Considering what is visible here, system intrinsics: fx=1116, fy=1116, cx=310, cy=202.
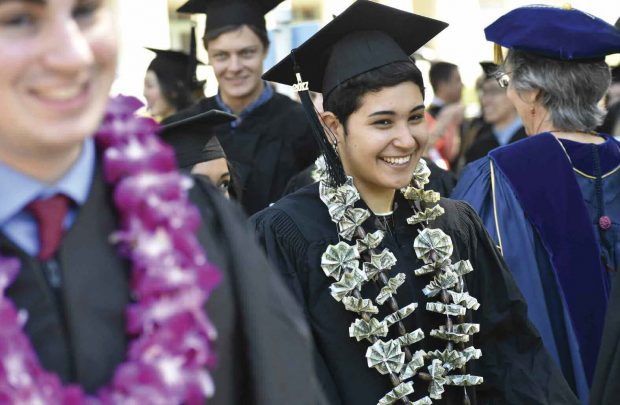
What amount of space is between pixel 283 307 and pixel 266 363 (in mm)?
130

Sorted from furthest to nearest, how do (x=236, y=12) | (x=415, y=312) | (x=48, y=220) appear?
1. (x=236, y=12)
2. (x=415, y=312)
3. (x=48, y=220)

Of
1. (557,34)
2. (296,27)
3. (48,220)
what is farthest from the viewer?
(296,27)

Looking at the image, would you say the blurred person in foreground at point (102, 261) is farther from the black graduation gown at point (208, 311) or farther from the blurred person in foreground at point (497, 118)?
the blurred person in foreground at point (497, 118)

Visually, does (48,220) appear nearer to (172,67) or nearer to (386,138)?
(386,138)

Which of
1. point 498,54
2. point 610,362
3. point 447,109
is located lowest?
point 610,362

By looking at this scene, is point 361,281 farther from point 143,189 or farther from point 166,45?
point 166,45

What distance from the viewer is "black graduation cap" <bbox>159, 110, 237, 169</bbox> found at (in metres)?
2.80

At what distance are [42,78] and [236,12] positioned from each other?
477 centimetres

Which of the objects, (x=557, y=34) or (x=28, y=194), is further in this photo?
(x=557, y=34)

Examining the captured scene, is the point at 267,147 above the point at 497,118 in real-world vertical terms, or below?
above

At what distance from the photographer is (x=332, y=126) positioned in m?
3.97

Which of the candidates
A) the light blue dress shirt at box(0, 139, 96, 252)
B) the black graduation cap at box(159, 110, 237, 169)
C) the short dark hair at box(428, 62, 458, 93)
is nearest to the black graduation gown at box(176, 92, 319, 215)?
the black graduation cap at box(159, 110, 237, 169)

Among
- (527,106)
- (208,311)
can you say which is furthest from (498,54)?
(208,311)

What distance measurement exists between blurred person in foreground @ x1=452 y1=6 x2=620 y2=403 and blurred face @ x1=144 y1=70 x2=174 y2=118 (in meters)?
2.73
